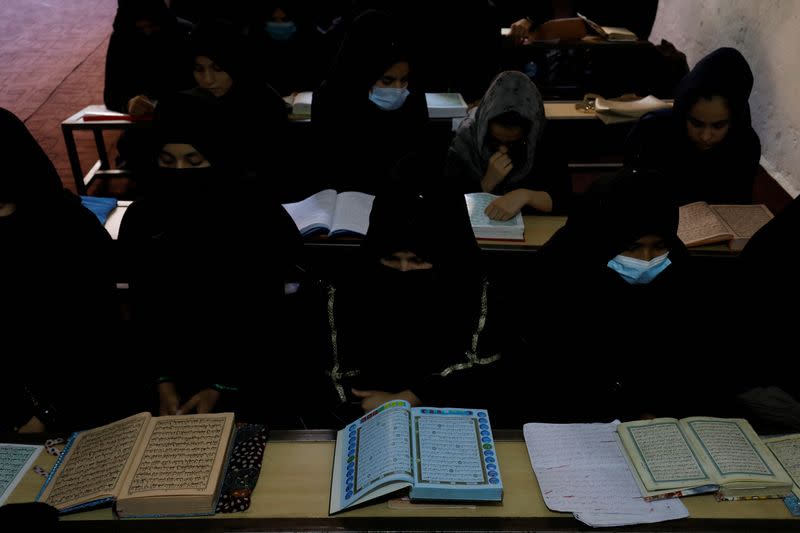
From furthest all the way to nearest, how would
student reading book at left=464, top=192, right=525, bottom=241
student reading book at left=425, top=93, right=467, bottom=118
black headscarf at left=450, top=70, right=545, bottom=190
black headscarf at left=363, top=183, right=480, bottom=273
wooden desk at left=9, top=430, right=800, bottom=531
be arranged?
student reading book at left=425, top=93, right=467, bottom=118
black headscarf at left=450, top=70, right=545, bottom=190
student reading book at left=464, top=192, right=525, bottom=241
black headscarf at left=363, top=183, right=480, bottom=273
wooden desk at left=9, top=430, right=800, bottom=531

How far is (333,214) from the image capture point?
2.88 m

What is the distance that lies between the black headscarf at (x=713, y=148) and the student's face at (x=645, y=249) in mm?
1239

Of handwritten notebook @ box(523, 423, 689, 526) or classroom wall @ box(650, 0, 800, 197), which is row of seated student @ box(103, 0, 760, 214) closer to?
classroom wall @ box(650, 0, 800, 197)

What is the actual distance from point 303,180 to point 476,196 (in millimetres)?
1541

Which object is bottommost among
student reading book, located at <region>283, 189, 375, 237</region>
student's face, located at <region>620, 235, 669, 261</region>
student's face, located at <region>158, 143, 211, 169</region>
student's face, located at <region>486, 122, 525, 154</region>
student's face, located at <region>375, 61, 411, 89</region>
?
student reading book, located at <region>283, 189, 375, 237</region>

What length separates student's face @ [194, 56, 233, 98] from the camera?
Answer: 12.6 feet

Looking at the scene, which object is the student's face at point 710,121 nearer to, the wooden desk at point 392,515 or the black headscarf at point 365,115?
the black headscarf at point 365,115

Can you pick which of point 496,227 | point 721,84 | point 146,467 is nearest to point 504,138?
point 496,227

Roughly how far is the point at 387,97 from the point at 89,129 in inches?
82.5

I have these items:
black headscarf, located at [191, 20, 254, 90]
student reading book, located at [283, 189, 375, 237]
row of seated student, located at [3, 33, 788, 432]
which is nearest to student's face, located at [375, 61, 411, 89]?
student reading book, located at [283, 189, 375, 237]

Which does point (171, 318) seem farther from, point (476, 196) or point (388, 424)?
point (476, 196)

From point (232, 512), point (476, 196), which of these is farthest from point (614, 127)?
point (232, 512)

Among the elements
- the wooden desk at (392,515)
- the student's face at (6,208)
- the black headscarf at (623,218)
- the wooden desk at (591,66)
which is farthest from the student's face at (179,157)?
the wooden desk at (591,66)

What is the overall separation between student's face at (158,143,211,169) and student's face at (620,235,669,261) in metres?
1.64
